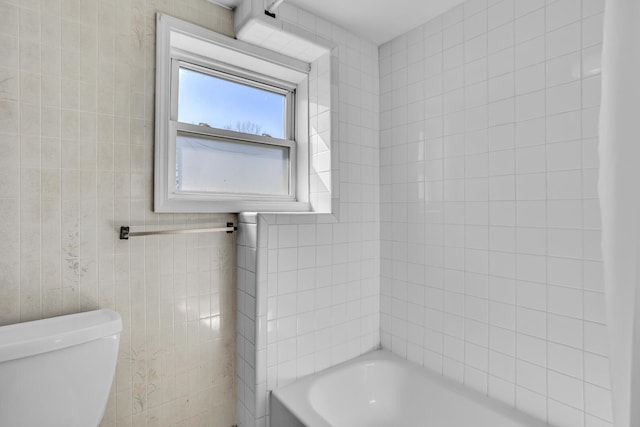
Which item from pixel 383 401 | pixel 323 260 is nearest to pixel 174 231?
pixel 323 260

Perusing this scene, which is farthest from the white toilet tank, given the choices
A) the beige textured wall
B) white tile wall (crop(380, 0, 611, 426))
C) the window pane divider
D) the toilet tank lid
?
white tile wall (crop(380, 0, 611, 426))

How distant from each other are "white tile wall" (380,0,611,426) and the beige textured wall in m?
0.99

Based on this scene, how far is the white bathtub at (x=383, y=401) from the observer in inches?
54.9

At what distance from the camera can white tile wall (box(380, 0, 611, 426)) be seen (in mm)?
1223

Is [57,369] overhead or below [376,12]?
below

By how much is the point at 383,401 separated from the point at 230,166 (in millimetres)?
1464

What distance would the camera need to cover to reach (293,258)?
1608 mm

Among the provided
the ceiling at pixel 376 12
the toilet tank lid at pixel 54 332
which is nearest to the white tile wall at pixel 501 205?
the ceiling at pixel 376 12

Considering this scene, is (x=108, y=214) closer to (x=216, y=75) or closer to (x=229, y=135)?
(x=229, y=135)

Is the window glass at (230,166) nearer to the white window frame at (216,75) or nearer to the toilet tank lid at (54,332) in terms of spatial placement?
the white window frame at (216,75)

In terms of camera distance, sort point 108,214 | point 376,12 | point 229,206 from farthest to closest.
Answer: point 376,12 → point 229,206 → point 108,214

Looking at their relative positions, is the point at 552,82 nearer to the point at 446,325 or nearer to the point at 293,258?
the point at 446,325

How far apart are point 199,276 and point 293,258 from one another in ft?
1.43

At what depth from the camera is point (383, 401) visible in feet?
5.73
